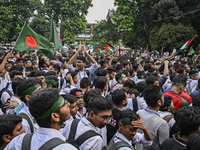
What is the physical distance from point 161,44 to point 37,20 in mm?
21859

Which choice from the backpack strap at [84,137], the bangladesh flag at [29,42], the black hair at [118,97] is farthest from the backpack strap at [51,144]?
the bangladesh flag at [29,42]

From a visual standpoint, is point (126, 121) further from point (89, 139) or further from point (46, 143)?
point (46, 143)

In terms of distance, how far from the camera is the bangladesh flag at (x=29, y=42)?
463cm

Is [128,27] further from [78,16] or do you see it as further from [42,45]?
[42,45]

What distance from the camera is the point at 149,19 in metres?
22.0

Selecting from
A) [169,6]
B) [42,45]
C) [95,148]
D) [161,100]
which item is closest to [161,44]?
[169,6]

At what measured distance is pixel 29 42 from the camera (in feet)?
16.0

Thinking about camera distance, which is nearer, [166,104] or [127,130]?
[127,130]

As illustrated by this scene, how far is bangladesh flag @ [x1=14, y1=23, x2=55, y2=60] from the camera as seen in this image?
463cm

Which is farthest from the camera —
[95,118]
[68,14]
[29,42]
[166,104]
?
[68,14]

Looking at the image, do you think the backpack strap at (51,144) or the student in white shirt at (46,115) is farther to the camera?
the student in white shirt at (46,115)

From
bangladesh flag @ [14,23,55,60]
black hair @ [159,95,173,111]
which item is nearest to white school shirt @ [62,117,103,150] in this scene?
black hair @ [159,95,173,111]

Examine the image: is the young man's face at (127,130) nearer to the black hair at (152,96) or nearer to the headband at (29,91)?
the black hair at (152,96)

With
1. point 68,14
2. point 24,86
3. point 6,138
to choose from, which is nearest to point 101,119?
point 6,138
